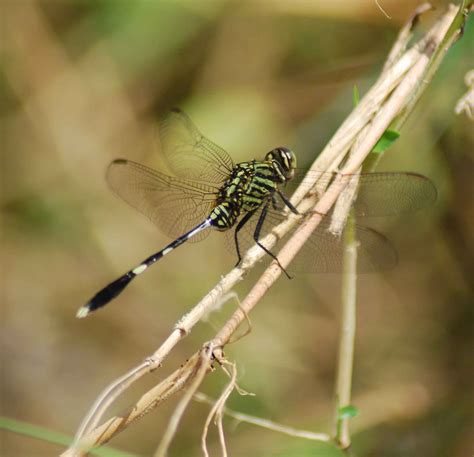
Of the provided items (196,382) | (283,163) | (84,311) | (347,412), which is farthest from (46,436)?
(283,163)

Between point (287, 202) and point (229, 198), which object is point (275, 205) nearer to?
point (287, 202)

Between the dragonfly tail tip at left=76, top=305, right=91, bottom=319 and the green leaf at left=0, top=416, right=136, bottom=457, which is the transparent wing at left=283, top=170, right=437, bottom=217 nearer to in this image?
the dragonfly tail tip at left=76, top=305, right=91, bottom=319

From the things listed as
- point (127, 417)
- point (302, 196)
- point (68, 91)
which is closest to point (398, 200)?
point (302, 196)

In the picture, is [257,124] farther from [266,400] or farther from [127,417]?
[127,417]

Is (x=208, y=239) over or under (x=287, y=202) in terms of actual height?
under

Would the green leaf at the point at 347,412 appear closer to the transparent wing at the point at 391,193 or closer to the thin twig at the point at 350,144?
the thin twig at the point at 350,144

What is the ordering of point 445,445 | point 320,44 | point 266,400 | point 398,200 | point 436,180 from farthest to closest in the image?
point 320,44 → point 266,400 → point 436,180 → point 445,445 → point 398,200
